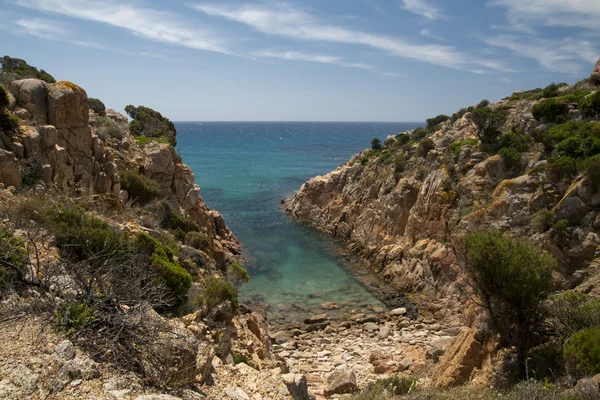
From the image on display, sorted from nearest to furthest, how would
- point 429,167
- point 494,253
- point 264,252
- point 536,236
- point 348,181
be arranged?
point 494,253 < point 536,236 < point 429,167 < point 264,252 < point 348,181

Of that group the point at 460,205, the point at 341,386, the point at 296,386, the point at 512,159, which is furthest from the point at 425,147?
the point at 296,386

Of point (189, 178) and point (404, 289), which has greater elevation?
point (189, 178)

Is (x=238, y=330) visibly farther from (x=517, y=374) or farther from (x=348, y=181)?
(x=348, y=181)

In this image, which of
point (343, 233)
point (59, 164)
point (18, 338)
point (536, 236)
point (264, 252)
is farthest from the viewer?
point (343, 233)

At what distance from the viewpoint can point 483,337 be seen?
40.3ft

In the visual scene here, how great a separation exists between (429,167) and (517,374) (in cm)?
2096

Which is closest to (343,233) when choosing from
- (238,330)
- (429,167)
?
(429,167)

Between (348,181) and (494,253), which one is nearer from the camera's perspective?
(494,253)

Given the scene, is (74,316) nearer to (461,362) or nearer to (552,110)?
(461,362)

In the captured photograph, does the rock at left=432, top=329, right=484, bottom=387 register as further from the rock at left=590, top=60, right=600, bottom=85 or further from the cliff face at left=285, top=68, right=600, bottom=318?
the rock at left=590, top=60, right=600, bottom=85

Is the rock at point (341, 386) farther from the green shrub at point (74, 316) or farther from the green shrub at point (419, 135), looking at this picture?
the green shrub at point (419, 135)

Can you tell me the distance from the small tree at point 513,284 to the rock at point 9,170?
1640 centimetres

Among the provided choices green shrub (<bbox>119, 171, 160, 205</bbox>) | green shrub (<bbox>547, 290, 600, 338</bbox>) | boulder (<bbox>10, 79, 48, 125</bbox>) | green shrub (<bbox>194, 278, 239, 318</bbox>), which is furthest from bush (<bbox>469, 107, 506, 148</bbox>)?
boulder (<bbox>10, 79, 48, 125</bbox>)

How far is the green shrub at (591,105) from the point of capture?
72.1ft
